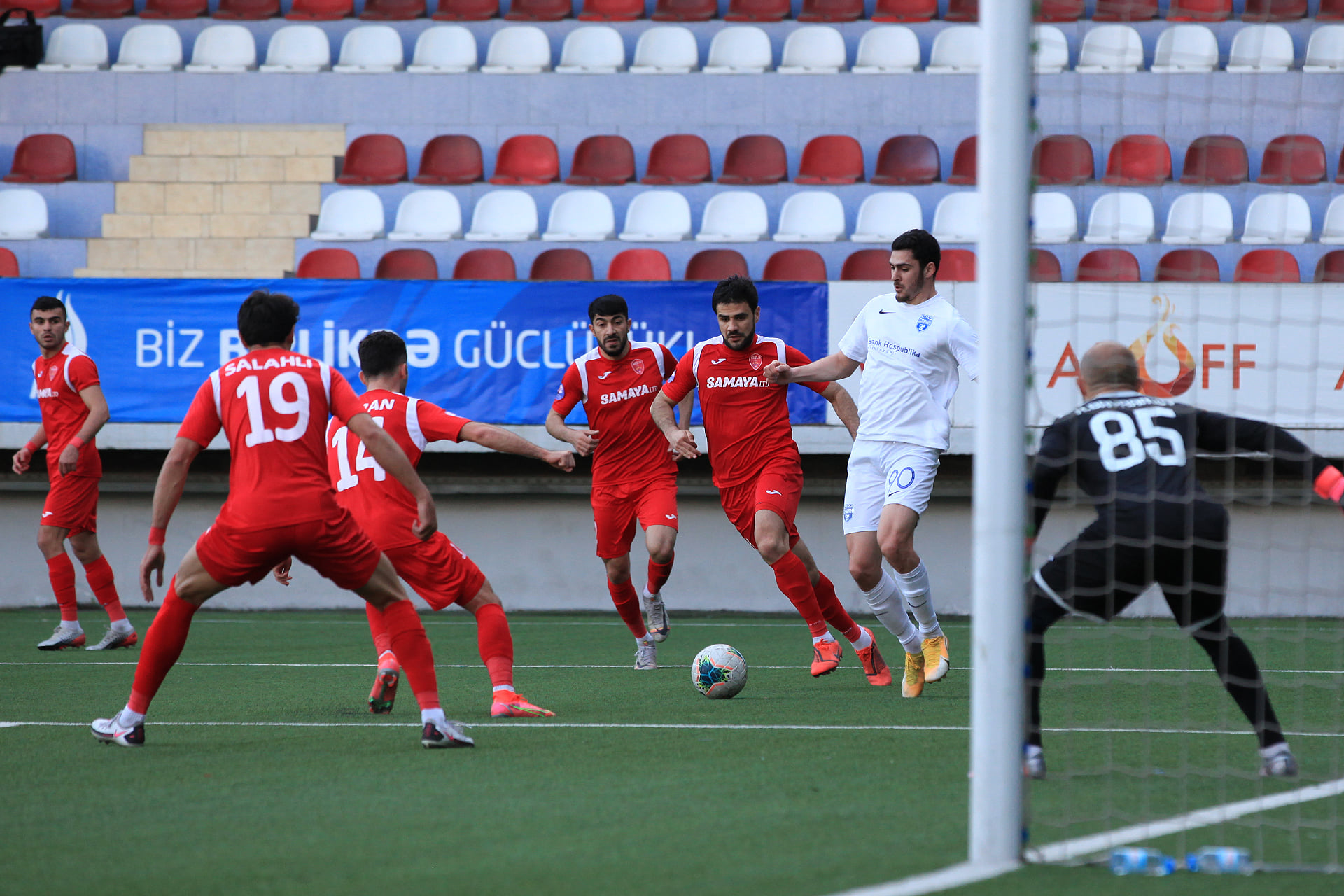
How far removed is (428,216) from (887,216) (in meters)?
4.62

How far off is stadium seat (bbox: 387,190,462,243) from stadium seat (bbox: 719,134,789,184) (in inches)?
109

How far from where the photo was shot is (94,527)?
945 cm

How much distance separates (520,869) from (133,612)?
33.3ft

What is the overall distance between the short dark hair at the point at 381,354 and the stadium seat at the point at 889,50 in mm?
10519

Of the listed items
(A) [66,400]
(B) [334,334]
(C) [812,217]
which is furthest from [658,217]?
(A) [66,400]

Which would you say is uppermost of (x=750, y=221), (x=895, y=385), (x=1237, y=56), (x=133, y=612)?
(x=1237, y=56)

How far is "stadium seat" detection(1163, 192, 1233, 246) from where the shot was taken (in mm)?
13250

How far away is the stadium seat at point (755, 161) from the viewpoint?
1484cm

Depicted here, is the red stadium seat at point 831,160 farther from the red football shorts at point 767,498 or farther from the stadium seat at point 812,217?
the red football shorts at point 767,498

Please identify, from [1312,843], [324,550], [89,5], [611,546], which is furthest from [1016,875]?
[89,5]

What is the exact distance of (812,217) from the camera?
1424 centimetres

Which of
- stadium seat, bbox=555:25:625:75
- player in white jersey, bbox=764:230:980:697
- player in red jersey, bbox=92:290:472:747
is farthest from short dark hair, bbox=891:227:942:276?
stadium seat, bbox=555:25:625:75

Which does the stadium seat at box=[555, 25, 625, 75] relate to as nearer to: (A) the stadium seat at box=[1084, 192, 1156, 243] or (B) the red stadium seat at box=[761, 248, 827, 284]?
(B) the red stadium seat at box=[761, 248, 827, 284]

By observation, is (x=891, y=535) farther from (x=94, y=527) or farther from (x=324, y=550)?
(x=94, y=527)
